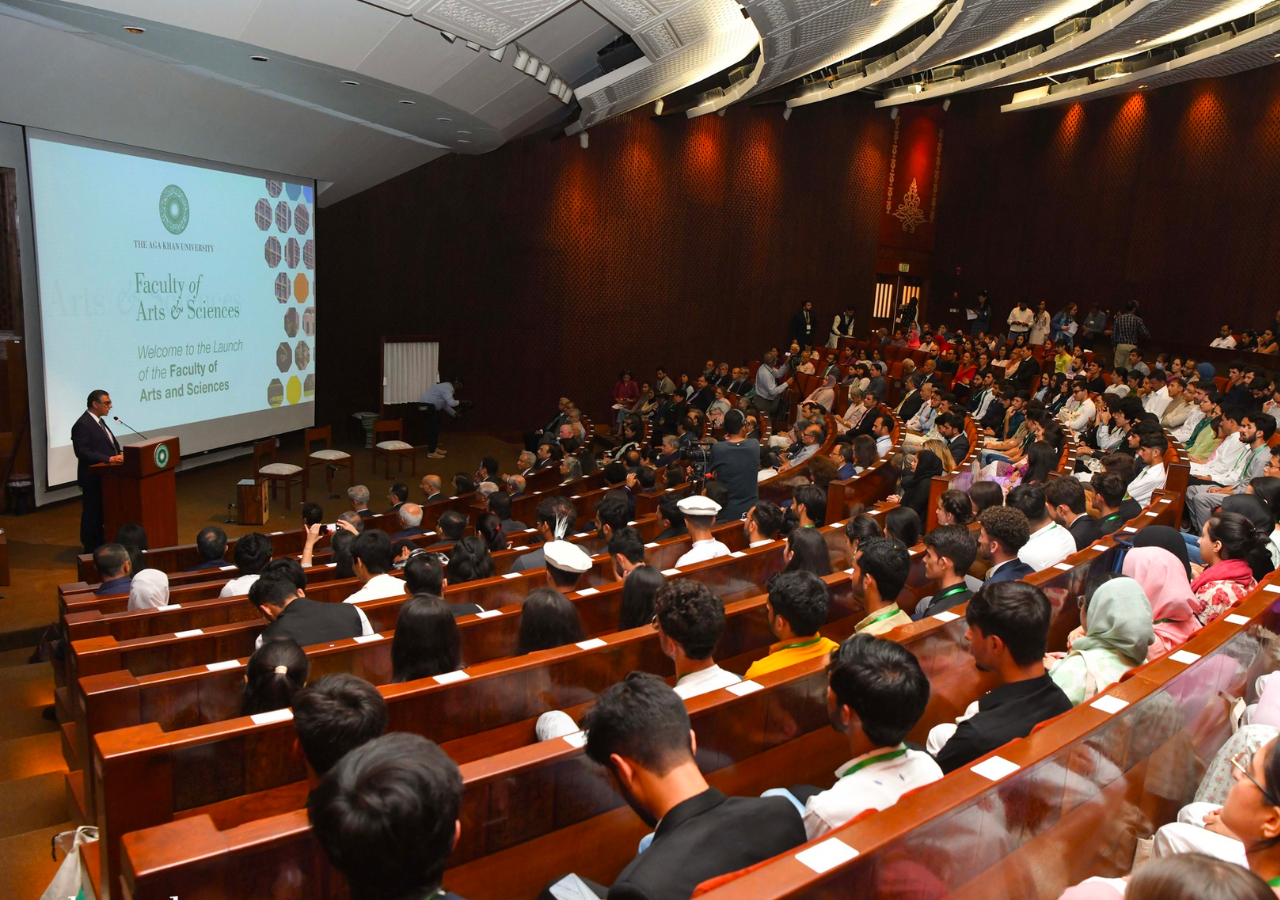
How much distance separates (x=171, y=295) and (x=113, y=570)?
4000 mm

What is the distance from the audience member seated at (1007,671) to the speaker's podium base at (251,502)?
6.34 meters

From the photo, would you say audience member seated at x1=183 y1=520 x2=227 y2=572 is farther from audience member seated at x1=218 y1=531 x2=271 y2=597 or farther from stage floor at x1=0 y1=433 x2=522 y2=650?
stage floor at x1=0 y1=433 x2=522 y2=650

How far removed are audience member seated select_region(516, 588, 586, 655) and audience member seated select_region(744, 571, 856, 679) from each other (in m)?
0.59

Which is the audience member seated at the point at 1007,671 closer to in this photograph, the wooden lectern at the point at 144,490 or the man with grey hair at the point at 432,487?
the man with grey hair at the point at 432,487

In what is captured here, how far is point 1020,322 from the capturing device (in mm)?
14305

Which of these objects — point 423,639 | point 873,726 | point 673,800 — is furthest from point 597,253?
point 673,800

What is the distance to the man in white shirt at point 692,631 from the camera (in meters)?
2.26

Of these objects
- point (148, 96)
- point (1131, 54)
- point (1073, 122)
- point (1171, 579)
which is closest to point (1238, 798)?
point (1171, 579)

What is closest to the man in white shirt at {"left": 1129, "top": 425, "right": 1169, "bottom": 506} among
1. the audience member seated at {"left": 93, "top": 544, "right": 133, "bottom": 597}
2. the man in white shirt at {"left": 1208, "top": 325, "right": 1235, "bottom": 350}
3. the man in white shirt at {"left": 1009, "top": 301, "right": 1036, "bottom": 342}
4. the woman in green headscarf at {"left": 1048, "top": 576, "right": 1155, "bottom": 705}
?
the woman in green headscarf at {"left": 1048, "top": 576, "right": 1155, "bottom": 705}

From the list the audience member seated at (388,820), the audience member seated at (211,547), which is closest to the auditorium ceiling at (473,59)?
the audience member seated at (211,547)

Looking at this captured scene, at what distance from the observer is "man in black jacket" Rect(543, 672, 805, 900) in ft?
4.78

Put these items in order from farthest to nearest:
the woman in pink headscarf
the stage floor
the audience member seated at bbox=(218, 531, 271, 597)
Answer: the stage floor
the audience member seated at bbox=(218, 531, 271, 597)
the woman in pink headscarf

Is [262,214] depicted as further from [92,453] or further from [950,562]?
[950,562]

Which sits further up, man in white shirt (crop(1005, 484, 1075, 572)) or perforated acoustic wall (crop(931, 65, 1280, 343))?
perforated acoustic wall (crop(931, 65, 1280, 343))
